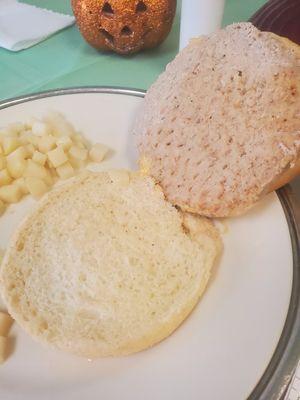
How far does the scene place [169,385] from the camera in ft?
3.41

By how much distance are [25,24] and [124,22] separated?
66cm

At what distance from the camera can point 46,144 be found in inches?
60.7

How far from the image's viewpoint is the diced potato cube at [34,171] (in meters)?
1.50

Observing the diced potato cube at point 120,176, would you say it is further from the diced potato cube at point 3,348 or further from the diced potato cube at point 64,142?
the diced potato cube at point 3,348

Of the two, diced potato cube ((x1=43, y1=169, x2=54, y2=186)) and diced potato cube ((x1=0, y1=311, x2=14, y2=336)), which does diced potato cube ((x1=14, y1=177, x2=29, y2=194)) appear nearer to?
diced potato cube ((x1=43, y1=169, x2=54, y2=186))

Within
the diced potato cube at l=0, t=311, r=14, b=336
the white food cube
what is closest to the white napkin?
the white food cube

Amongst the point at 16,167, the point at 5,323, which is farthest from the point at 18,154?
the point at 5,323

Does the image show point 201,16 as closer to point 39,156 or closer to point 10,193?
point 39,156

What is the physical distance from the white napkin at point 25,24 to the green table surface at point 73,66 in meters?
0.04

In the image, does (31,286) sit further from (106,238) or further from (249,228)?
(249,228)

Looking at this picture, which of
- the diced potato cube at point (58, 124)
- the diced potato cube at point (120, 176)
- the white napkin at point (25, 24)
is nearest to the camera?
the diced potato cube at point (120, 176)

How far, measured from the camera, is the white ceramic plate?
103 centimetres

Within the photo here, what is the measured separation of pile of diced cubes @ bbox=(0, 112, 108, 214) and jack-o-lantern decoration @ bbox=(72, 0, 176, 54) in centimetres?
59

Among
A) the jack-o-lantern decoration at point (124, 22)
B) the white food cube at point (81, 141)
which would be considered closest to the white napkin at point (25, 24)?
the jack-o-lantern decoration at point (124, 22)
